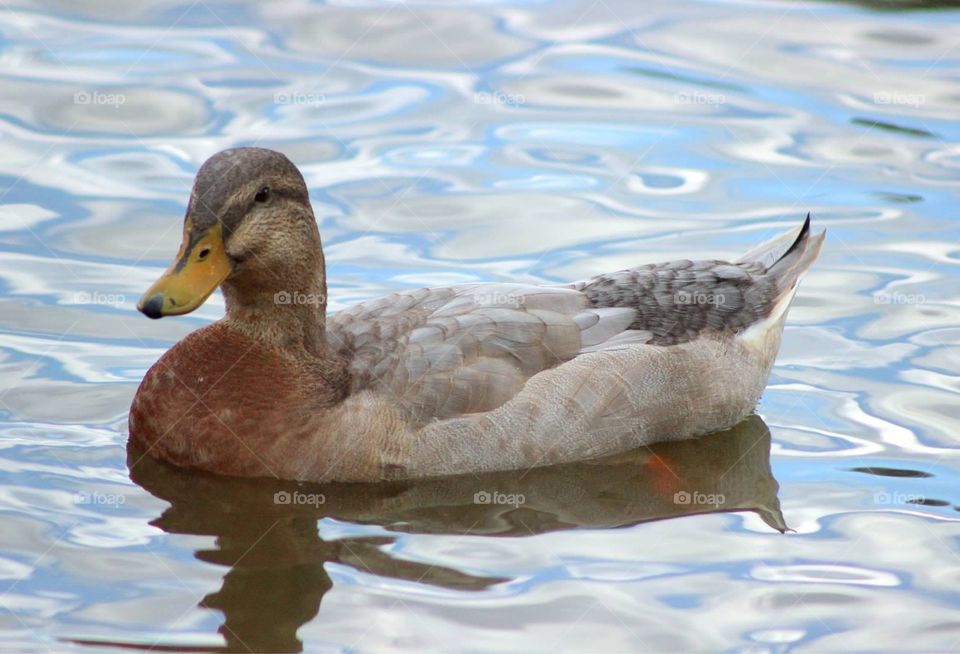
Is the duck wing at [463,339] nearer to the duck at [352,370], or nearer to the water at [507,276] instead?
the duck at [352,370]

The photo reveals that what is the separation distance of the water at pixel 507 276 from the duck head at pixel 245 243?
109 cm

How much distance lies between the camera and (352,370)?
335 inches

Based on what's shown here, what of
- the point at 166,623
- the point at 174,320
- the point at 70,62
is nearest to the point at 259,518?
the point at 166,623

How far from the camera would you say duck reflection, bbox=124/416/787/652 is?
7.37 meters

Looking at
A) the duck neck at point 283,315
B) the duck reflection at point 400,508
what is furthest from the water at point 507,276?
the duck neck at point 283,315

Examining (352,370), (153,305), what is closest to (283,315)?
(352,370)

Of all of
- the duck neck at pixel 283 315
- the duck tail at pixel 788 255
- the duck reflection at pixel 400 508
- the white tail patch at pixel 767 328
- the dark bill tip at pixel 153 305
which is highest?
the dark bill tip at pixel 153 305

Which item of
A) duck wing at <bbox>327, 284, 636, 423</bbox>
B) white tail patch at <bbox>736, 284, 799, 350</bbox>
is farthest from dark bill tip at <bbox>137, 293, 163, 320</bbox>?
white tail patch at <bbox>736, 284, 799, 350</bbox>

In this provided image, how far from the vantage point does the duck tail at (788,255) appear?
992 centimetres

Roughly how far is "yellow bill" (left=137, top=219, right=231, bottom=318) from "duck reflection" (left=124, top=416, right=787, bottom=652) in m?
1.12

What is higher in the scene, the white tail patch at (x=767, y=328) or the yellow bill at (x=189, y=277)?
the yellow bill at (x=189, y=277)

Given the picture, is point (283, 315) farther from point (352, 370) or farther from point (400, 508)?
point (400, 508)

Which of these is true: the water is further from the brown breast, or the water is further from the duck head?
the duck head

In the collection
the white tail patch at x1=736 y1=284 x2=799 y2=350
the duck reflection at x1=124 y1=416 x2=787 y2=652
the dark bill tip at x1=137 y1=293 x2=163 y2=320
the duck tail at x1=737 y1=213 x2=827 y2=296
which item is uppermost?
the dark bill tip at x1=137 y1=293 x2=163 y2=320
